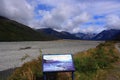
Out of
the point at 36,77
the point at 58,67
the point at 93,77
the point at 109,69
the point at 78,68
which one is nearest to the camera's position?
the point at 58,67

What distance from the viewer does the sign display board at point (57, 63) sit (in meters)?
11.1

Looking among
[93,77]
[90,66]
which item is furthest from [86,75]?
[90,66]

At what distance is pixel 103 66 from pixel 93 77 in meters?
3.85

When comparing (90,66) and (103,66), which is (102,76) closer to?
(90,66)

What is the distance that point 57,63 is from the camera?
11.5m

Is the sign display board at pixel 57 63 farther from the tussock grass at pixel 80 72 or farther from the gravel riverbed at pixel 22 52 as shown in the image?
the gravel riverbed at pixel 22 52

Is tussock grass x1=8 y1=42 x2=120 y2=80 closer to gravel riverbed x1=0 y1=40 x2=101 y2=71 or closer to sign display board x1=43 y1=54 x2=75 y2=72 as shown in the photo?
gravel riverbed x1=0 y1=40 x2=101 y2=71

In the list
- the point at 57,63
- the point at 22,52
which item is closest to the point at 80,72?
the point at 57,63

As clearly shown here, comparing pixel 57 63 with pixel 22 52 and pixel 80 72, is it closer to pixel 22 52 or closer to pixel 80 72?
pixel 80 72

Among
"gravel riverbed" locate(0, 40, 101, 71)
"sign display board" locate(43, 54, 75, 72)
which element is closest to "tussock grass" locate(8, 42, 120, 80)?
"gravel riverbed" locate(0, 40, 101, 71)

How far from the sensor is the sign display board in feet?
36.5

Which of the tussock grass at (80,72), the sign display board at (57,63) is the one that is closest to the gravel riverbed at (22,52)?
the tussock grass at (80,72)

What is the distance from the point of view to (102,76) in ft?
49.3

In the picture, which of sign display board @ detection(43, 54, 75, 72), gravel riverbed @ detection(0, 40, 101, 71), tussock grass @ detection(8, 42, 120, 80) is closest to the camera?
sign display board @ detection(43, 54, 75, 72)
